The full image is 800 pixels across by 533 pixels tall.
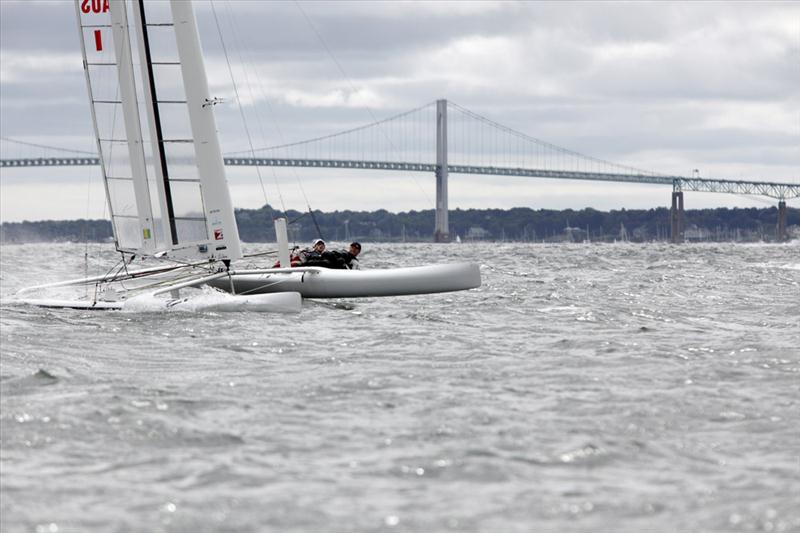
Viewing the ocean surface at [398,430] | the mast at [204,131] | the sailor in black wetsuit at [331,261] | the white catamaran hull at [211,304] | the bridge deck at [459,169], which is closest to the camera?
the ocean surface at [398,430]

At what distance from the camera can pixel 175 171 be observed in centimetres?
947

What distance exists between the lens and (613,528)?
280cm

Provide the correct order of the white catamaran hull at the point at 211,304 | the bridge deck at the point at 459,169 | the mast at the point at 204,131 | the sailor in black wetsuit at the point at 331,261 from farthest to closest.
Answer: the bridge deck at the point at 459,169, the sailor in black wetsuit at the point at 331,261, the mast at the point at 204,131, the white catamaran hull at the point at 211,304

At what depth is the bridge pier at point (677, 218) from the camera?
→ 5925cm

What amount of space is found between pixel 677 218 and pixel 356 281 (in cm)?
5283

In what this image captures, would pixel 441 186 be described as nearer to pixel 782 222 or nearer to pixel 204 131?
pixel 782 222

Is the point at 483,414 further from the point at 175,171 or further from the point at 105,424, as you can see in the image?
the point at 175,171

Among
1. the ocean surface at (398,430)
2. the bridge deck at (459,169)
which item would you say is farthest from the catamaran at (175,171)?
the bridge deck at (459,169)

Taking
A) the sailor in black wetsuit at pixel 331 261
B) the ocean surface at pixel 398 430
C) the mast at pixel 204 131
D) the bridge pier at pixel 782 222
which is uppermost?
the mast at pixel 204 131

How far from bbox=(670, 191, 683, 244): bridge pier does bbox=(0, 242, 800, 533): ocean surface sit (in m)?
53.0

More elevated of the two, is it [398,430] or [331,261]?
[331,261]

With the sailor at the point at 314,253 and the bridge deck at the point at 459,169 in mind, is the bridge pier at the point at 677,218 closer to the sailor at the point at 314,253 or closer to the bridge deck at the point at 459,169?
the bridge deck at the point at 459,169

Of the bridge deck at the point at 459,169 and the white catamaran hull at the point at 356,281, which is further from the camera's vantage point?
the bridge deck at the point at 459,169

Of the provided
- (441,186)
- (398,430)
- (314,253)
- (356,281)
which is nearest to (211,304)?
(356,281)
